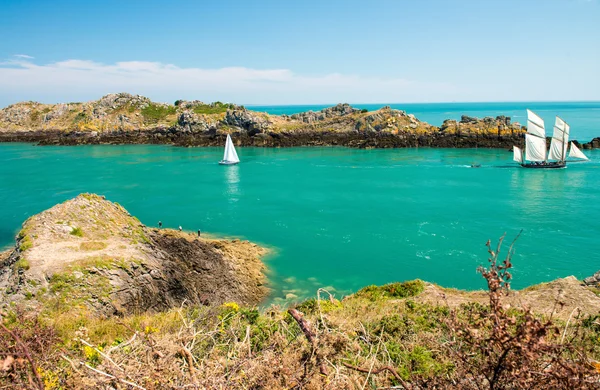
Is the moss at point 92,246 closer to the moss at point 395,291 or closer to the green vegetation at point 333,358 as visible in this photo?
the green vegetation at point 333,358

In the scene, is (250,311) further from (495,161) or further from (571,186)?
(495,161)

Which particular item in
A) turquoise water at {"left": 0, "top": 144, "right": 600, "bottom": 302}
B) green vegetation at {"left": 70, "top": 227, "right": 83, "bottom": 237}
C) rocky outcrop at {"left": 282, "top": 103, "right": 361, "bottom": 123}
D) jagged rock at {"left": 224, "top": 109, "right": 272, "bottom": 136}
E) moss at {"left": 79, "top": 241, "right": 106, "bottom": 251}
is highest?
rocky outcrop at {"left": 282, "top": 103, "right": 361, "bottom": 123}

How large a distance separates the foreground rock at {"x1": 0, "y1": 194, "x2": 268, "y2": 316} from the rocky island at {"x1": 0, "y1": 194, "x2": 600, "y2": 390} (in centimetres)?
7

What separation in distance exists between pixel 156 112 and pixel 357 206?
359 ft

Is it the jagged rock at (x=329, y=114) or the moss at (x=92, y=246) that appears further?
the jagged rock at (x=329, y=114)

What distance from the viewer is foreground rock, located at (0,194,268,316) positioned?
1650 cm

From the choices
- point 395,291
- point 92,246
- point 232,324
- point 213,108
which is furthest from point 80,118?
point 232,324

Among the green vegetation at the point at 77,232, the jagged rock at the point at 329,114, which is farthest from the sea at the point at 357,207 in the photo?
the jagged rock at the point at 329,114

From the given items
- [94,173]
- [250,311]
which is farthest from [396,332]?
[94,173]

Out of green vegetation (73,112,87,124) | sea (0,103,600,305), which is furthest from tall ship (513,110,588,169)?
green vegetation (73,112,87,124)

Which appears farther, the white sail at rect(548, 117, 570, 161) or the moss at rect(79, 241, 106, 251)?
the white sail at rect(548, 117, 570, 161)

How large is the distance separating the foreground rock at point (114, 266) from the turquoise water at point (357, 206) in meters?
3.83

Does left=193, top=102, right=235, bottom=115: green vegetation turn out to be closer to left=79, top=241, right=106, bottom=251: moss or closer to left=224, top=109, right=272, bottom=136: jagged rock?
left=224, top=109, right=272, bottom=136: jagged rock

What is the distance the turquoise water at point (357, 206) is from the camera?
27484 mm
